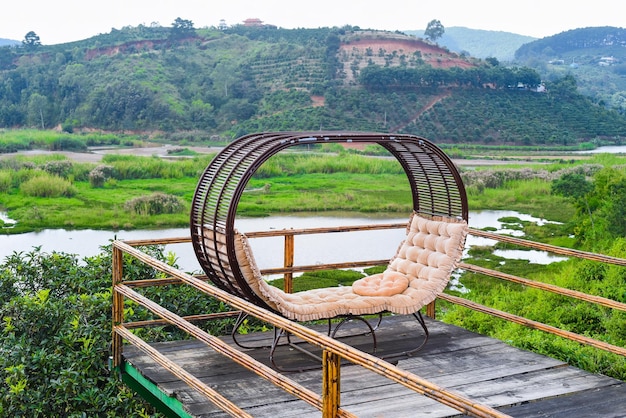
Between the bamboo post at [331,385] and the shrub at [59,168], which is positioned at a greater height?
the bamboo post at [331,385]

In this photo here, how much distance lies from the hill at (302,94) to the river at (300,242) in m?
12.0

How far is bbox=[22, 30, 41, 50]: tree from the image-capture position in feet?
152

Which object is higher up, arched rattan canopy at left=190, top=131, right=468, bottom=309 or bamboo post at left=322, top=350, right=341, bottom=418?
arched rattan canopy at left=190, top=131, right=468, bottom=309

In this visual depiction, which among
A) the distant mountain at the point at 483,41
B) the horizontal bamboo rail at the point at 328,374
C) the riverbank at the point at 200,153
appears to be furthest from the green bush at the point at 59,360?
the distant mountain at the point at 483,41

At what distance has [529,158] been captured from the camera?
3459 cm

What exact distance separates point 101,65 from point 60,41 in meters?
6.74

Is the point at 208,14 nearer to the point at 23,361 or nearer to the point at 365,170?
the point at 365,170

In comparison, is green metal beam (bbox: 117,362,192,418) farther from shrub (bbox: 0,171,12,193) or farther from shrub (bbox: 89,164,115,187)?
shrub (bbox: 89,164,115,187)

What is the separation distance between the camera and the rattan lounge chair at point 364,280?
156 inches

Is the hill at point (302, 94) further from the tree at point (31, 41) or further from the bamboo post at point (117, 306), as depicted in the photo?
the bamboo post at point (117, 306)

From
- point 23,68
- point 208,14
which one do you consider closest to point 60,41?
point 23,68

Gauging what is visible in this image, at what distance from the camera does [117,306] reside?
436cm

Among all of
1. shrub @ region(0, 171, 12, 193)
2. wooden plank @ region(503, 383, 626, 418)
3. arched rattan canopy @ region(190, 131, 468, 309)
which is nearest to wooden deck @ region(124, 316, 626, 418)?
wooden plank @ region(503, 383, 626, 418)

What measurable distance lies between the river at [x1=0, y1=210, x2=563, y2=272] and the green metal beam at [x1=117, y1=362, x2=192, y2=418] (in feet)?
45.7
